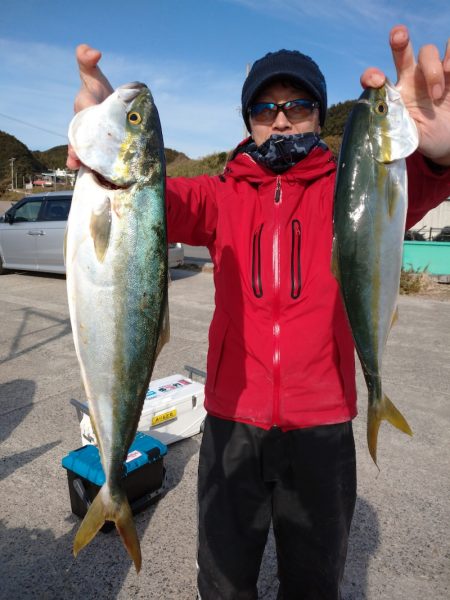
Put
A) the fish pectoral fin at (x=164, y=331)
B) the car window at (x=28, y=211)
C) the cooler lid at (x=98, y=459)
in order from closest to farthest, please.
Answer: the fish pectoral fin at (x=164, y=331)
the cooler lid at (x=98, y=459)
the car window at (x=28, y=211)

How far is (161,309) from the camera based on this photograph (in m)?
1.60

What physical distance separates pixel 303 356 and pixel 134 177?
0.99 m

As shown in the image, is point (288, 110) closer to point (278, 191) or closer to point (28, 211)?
point (278, 191)

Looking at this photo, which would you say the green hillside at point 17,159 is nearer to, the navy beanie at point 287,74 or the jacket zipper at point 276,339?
the navy beanie at point 287,74

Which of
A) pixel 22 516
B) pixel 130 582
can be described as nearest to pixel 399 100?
pixel 130 582

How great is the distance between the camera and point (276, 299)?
1983 mm

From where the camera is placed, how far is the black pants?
197 centimetres

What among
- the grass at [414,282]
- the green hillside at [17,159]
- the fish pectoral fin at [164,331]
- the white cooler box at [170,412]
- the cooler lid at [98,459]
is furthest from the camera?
the green hillside at [17,159]

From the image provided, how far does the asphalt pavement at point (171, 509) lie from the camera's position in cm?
259

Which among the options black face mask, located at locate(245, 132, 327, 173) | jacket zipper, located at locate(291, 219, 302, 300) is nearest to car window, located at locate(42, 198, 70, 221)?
black face mask, located at locate(245, 132, 327, 173)

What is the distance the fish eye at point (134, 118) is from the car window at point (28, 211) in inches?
433

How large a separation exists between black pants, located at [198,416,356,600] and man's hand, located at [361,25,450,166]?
116cm

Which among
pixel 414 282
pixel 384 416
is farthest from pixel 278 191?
pixel 414 282

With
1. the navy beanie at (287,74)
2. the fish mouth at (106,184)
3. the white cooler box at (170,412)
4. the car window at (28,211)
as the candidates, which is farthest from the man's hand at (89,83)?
the car window at (28,211)
